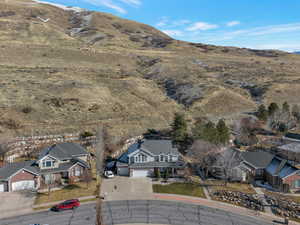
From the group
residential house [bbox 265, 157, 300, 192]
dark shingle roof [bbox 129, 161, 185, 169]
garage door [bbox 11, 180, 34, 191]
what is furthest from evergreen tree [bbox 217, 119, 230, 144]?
garage door [bbox 11, 180, 34, 191]

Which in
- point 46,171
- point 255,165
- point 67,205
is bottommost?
point 67,205

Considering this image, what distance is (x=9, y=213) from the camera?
106 feet

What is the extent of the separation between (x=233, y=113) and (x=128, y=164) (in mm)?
53371

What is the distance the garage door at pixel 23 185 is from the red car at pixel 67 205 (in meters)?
8.72

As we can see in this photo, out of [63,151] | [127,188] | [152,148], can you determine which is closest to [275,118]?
[152,148]

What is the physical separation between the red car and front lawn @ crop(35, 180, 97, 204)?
9.56 feet

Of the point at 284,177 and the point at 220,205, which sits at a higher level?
the point at 284,177

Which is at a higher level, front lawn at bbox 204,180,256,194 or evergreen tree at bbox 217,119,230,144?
evergreen tree at bbox 217,119,230,144

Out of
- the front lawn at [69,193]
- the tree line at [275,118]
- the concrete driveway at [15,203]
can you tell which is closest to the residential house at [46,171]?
the concrete driveway at [15,203]

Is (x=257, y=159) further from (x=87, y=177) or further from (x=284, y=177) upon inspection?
(x=87, y=177)

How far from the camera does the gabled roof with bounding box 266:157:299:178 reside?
40.8 meters

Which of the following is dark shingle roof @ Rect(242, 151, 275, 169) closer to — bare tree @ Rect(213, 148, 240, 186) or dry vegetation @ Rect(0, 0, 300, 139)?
bare tree @ Rect(213, 148, 240, 186)

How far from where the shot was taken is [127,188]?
132ft

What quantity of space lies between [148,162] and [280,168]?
923 inches
